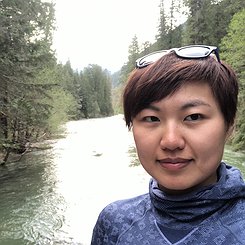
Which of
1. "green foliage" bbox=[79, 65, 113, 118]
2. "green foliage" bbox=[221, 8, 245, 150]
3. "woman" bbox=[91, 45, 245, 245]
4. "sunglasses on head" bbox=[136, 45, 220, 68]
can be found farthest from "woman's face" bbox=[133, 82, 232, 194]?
"green foliage" bbox=[79, 65, 113, 118]

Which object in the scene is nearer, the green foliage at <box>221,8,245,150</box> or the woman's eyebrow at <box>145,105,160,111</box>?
the woman's eyebrow at <box>145,105,160,111</box>

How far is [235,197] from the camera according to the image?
1.07 m

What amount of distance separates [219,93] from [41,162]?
1367 cm

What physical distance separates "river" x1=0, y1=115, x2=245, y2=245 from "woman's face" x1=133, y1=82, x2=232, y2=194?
17.4ft

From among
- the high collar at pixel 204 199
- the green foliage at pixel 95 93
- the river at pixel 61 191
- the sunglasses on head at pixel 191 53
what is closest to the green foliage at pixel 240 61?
the river at pixel 61 191

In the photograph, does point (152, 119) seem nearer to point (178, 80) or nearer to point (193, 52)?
point (178, 80)

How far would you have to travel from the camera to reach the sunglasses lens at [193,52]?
3.81 ft

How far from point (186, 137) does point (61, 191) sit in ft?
29.7

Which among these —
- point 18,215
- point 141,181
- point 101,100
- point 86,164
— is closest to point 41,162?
point 86,164

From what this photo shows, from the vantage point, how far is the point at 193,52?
1.17 m

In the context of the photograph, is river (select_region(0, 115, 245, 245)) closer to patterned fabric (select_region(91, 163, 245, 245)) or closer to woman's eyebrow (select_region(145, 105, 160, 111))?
patterned fabric (select_region(91, 163, 245, 245))

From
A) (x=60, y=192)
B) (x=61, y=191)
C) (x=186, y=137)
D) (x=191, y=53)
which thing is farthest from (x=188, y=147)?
(x=61, y=191)

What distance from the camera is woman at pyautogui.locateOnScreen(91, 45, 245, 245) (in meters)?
1.06

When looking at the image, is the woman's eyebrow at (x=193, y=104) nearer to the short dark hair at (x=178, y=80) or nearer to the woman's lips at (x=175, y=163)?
the short dark hair at (x=178, y=80)
